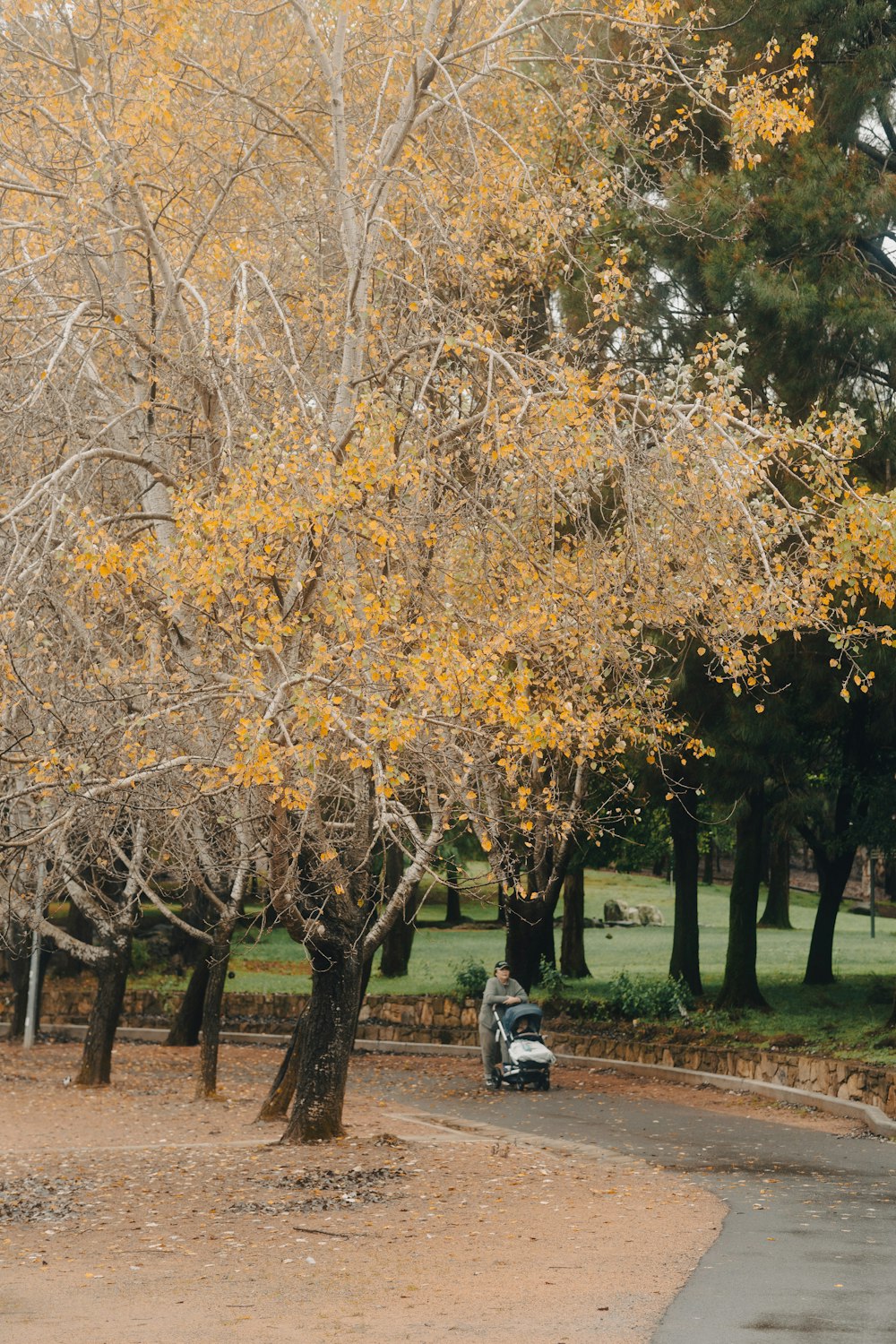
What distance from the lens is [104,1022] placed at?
61.4ft

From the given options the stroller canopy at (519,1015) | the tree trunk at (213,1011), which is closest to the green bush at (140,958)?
the tree trunk at (213,1011)

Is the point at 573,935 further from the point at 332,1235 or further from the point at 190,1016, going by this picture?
the point at 332,1235

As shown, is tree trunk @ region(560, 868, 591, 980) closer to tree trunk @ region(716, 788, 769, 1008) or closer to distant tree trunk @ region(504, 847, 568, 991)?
distant tree trunk @ region(504, 847, 568, 991)

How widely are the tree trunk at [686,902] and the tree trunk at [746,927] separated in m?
1.67

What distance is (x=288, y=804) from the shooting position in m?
8.68

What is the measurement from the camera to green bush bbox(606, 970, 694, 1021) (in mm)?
21547

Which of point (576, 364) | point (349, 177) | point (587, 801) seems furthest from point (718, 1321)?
point (587, 801)

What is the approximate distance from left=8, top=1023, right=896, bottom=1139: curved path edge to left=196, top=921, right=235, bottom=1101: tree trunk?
5753 mm

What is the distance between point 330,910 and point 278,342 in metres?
4.76

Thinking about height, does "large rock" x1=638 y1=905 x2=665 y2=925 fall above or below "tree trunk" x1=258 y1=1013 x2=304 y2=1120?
above

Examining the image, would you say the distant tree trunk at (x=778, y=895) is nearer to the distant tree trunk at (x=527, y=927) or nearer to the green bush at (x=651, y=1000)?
the green bush at (x=651, y=1000)

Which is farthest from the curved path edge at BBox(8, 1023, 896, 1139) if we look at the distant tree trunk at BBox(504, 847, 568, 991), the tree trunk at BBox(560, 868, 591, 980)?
the tree trunk at BBox(560, 868, 591, 980)

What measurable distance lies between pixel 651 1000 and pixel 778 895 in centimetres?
2109

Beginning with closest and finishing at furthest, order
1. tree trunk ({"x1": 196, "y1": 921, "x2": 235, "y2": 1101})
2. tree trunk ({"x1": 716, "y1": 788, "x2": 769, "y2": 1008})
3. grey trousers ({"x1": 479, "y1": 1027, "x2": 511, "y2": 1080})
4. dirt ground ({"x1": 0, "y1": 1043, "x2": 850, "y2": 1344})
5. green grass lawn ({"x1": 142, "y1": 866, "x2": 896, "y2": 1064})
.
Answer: dirt ground ({"x1": 0, "y1": 1043, "x2": 850, "y2": 1344}), tree trunk ({"x1": 196, "y1": 921, "x2": 235, "y2": 1101}), grey trousers ({"x1": 479, "y1": 1027, "x2": 511, "y2": 1080}), green grass lawn ({"x1": 142, "y1": 866, "x2": 896, "y2": 1064}), tree trunk ({"x1": 716, "y1": 788, "x2": 769, "y2": 1008})
